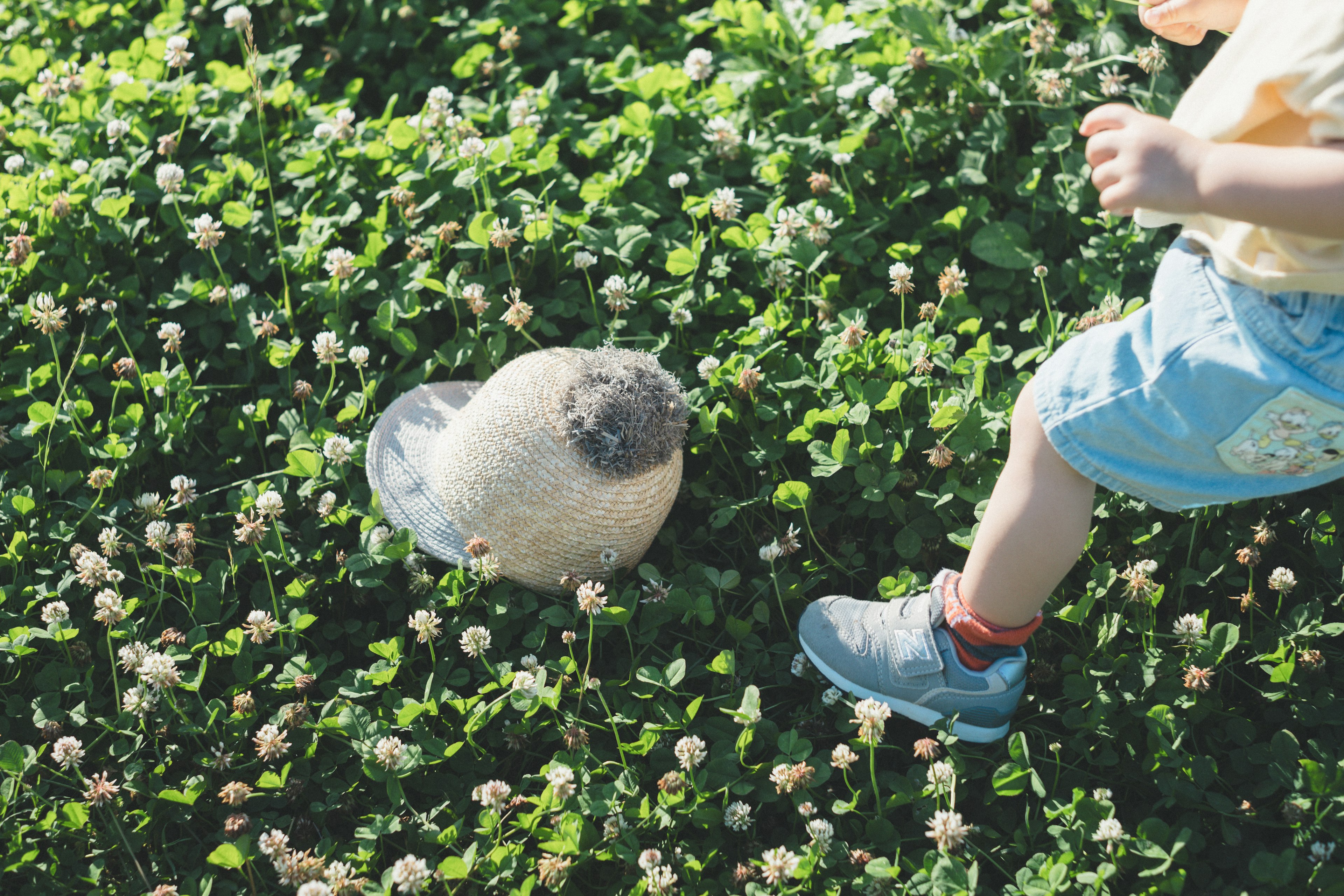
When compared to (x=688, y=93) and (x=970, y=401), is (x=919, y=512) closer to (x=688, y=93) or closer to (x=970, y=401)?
(x=970, y=401)

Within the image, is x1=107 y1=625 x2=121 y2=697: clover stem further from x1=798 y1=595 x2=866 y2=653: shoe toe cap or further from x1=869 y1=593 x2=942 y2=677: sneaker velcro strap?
x1=869 y1=593 x2=942 y2=677: sneaker velcro strap

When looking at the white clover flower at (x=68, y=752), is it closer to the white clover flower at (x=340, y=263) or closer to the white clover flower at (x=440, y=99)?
the white clover flower at (x=340, y=263)

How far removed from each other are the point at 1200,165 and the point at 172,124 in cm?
306

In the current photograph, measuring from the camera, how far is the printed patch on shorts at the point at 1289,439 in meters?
1.59

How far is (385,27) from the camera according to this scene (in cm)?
375

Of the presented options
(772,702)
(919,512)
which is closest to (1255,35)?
(919,512)

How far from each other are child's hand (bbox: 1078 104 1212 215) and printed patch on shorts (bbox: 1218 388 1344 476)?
35cm

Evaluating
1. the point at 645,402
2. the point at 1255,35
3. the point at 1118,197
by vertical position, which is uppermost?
the point at 1255,35

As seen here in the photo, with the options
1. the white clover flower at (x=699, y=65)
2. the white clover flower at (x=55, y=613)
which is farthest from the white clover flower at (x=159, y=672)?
the white clover flower at (x=699, y=65)

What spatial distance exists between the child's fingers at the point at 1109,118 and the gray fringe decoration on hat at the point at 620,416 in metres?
1.01

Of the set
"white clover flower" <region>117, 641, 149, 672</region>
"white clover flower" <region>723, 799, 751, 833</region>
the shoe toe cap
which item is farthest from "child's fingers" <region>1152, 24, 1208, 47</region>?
"white clover flower" <region>117, 641, 149, 672</region>

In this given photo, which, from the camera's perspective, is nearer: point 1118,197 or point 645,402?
point 1118,197

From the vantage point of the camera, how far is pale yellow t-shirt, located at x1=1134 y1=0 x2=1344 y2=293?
1.44 metres

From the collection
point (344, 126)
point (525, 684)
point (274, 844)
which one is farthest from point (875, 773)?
point (344, 126)
